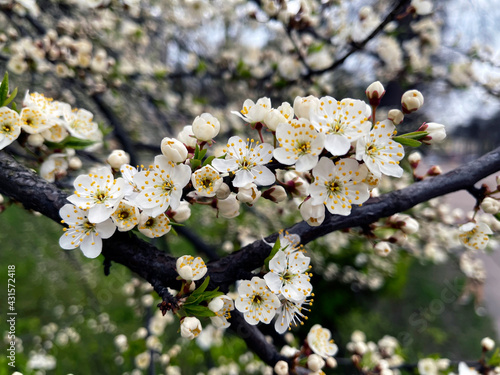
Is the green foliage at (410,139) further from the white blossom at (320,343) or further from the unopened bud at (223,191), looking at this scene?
the white blossom at (320,343)

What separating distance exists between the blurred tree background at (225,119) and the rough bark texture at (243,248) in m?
1.18

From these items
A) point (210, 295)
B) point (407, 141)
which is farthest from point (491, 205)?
point (210, 295)

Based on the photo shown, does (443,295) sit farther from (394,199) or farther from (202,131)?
(202,131)

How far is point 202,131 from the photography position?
877 mm

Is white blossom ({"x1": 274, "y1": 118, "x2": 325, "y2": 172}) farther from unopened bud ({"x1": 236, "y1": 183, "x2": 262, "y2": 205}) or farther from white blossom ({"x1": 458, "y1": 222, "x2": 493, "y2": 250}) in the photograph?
white blossom ({"x1": 458, "y1": 222, "x2": 493, "y2": 250})

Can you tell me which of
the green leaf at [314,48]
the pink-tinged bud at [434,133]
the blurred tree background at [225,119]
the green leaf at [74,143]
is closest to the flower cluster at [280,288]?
the pink-tinged bud at [434,133]

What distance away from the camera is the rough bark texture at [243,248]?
935 mm

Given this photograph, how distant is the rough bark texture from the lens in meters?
0.94

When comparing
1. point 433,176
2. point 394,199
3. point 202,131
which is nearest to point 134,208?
point 202,131

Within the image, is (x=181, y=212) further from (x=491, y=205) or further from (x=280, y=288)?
(x=491, y=205)

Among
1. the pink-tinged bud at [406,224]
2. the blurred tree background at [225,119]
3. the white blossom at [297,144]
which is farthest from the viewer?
the blurred tree background at [225,119]

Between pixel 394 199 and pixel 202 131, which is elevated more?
pixel 202 131

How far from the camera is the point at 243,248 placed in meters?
1.00

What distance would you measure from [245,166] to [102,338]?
12.9ft
